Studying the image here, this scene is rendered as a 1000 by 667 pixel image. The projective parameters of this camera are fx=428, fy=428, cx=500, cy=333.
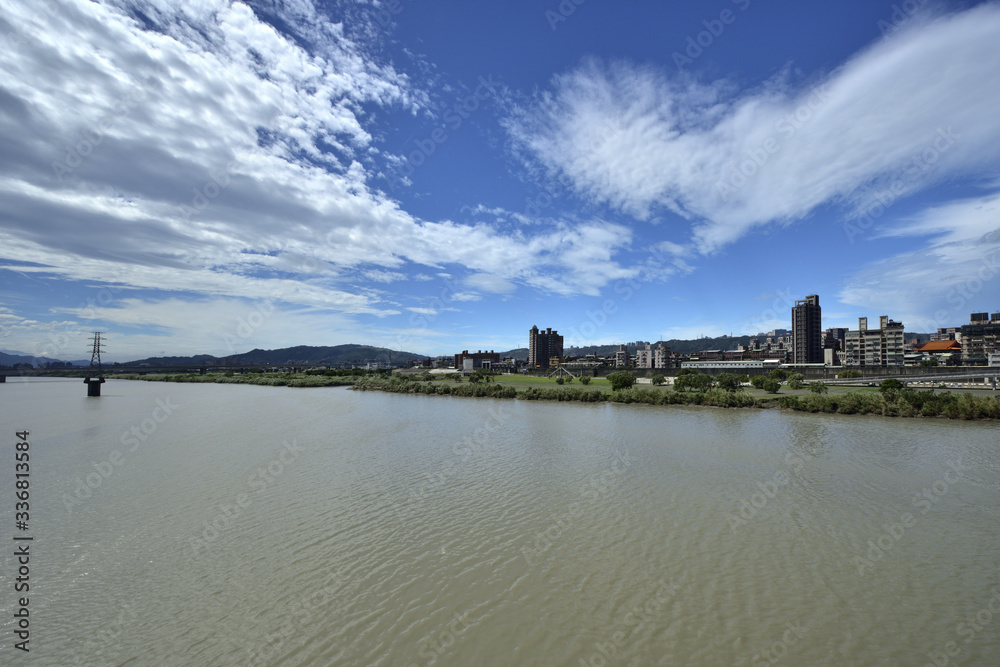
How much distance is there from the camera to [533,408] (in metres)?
35.5

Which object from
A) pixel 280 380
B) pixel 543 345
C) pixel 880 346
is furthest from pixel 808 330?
pixel 280 380

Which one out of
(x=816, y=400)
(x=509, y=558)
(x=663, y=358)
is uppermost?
(x=663, y=358)

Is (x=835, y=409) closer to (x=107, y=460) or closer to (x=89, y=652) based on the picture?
(x=89, y=652)

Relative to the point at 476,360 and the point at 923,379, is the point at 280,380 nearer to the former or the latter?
the point at 476,360

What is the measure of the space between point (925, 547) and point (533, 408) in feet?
90.9

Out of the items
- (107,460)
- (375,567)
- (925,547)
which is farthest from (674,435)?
(107,460)

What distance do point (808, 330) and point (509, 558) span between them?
11828 centimetres

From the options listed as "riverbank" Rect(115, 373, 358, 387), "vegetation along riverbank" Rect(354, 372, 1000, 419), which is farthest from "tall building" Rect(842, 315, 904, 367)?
"riverbank" Rect(115, 373, 358, 387)

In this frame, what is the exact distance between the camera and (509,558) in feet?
26.3

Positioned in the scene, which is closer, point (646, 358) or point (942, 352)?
point (942, 352)

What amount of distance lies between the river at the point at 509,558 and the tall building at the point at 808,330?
101 metres

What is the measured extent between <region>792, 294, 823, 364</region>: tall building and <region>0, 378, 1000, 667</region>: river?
100699 millimetres

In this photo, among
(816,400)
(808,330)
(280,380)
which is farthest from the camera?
(808,330)

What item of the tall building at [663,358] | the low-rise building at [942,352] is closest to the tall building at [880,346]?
the low-rise building at [942,352]
